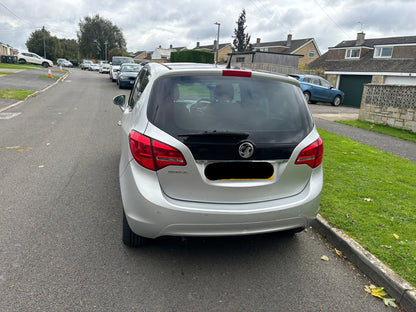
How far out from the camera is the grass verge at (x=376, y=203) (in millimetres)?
3347

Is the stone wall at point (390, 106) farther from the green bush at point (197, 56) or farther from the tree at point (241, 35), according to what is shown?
the tree at point (241, 35)

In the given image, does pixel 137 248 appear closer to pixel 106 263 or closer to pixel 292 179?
pixel 106 263

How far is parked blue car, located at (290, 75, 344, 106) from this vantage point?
69.2ft

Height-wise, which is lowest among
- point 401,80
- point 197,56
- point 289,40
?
point 401,80

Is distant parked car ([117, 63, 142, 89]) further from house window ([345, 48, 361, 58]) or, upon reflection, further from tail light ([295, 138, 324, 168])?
house window ([345, 48, 361, 58])

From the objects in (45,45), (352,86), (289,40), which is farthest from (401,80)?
(45,45)

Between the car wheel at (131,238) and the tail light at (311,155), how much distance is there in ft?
5.29

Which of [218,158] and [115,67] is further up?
[115,67]

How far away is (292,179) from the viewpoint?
2.95m

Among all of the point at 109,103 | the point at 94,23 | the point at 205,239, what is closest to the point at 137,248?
the point at 205,239

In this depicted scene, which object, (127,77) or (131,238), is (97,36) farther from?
(131,238)

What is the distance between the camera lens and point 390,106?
39.5ft

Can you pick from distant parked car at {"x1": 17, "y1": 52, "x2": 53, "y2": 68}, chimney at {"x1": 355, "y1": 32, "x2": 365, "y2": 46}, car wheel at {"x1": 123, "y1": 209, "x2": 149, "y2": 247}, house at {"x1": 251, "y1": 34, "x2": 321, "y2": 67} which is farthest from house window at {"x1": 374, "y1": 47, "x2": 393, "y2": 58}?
distant parked car at {"x1": 17, "y1": 52, "x2": 53, "y2": 68}

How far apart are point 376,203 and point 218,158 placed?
290 cm
